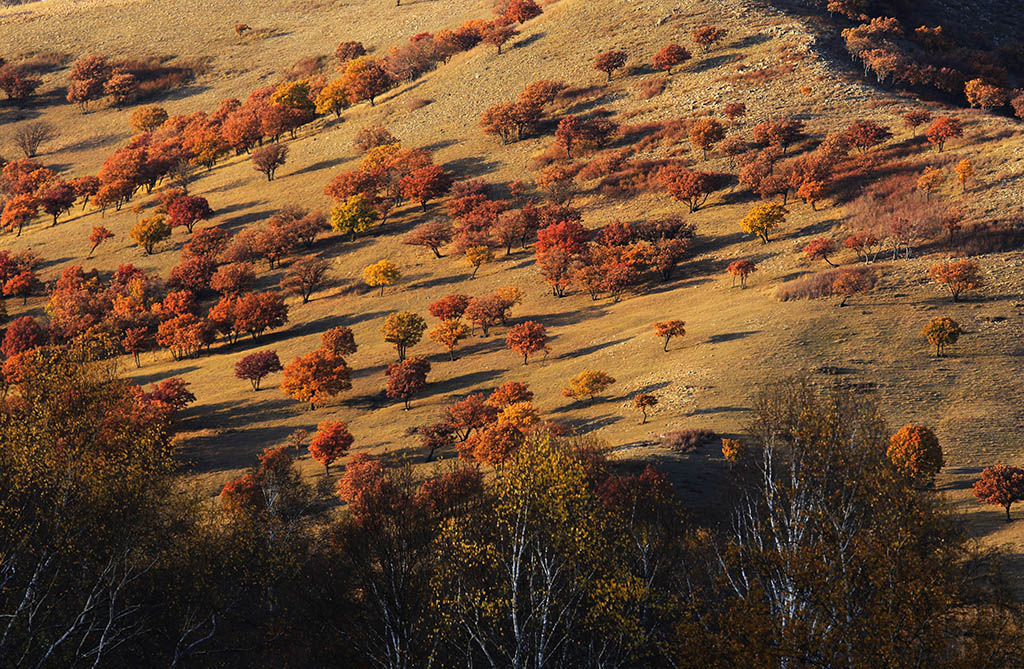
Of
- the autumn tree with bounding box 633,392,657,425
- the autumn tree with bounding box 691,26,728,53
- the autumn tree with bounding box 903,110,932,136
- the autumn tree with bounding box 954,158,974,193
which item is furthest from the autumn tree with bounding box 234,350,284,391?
the autumn tree with bounding box 691,26,728,53

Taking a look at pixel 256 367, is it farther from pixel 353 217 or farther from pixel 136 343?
pixel 353 217

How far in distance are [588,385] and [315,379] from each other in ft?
72.2

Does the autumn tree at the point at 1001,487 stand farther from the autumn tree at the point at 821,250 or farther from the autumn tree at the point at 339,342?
the autumn tree at the point at 339,342

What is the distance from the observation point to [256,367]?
73812mm

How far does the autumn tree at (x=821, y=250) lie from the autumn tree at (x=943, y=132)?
1161 inches

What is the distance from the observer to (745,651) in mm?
26312

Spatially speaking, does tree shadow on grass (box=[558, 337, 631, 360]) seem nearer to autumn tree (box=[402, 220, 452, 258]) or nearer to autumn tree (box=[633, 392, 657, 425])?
autumn tree (box=[633, 392, 657, 425])

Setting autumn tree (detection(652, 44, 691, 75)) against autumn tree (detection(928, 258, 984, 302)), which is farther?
autumn tree (detection(652, 44, 691, 75))

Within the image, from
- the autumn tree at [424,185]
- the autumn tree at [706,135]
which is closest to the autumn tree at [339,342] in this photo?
the autumn tree at [424,185]

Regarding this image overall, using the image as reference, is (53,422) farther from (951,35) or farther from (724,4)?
(951,35)

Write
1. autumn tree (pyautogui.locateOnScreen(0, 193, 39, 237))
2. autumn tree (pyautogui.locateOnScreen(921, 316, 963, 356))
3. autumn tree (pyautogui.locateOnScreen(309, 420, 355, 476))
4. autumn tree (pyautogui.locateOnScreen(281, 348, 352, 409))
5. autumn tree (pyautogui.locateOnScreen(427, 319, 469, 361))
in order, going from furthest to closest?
autumn tree (pyautogui.locateOnScreen(0, 193, 39, 237)), autumn tree (pyautogui.locateOnScreen(427, 319, 469, 361)), autumn tree (pyautogui.locateOnScreen(281, 348, 352, 409)), autumn tree (pyautogui.locateOnScreen(921, 316, 963, 356)), autumn tree (pyautogui.locateOnScreen(309, 420, 355, 476))

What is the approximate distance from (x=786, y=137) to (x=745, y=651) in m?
90.2

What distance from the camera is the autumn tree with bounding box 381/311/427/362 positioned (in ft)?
246

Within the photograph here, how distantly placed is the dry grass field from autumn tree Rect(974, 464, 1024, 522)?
855mm
